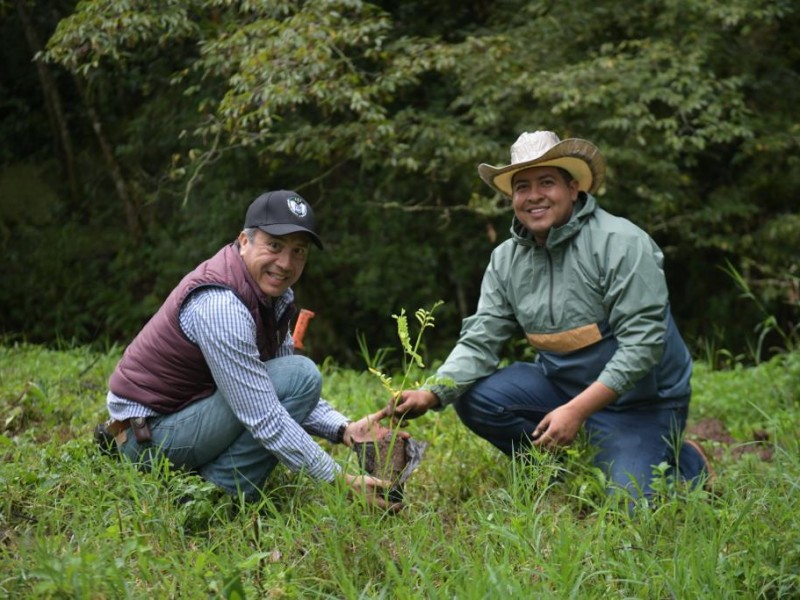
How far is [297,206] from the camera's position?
3.37 meters

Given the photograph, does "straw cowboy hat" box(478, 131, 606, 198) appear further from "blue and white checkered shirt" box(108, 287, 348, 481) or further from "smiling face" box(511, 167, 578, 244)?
"blue and white checkered shirt" box(108, 287, 348, 481)

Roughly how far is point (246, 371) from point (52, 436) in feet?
4.39

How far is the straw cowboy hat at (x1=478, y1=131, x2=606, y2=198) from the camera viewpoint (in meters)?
3.80

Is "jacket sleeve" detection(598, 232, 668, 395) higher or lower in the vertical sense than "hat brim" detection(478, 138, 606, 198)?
lower

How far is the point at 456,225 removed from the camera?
9.97 meters

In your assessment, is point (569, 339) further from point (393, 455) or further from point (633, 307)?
point (393, 455)

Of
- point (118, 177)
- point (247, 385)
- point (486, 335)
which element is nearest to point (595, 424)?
point (486, 335)

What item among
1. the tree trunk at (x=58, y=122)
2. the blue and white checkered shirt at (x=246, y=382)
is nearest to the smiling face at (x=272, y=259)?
the blue and white checkered shirt at (x=246, y=382)

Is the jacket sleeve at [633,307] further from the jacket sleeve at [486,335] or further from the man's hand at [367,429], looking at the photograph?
the man's hand at [367,429]

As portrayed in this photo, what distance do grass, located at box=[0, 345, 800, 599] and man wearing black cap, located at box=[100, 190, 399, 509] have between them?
0.41ft

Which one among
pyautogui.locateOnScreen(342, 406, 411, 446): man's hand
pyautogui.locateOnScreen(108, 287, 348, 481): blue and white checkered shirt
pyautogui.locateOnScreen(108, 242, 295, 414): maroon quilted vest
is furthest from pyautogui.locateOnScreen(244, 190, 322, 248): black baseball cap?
pyautogui.locateOnScreen(342, 406, 411, 446): man's hand

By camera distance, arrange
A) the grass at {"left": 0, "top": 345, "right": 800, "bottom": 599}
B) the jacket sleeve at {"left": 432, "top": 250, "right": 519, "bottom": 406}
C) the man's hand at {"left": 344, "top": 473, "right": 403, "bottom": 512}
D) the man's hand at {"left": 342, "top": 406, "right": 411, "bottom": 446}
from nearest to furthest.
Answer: the grass at {"left": 0, "top": 345, "right": 800, "bottom": 599} < the man's hand at {"left": 344, "top": 473, "right": 403, "bottom": 512} < the man's hand at {"left": 342, "top": 406, "right": 411, "bottom": 446} < the jacket sleeve at {"left": 432, "top": 250, "right": 519, "bottom": 406}

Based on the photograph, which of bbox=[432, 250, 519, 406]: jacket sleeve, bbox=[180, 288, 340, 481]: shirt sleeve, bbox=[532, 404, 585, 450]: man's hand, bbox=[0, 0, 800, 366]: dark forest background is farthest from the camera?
bbox=[0, 0, 800, 366]: dark forest background

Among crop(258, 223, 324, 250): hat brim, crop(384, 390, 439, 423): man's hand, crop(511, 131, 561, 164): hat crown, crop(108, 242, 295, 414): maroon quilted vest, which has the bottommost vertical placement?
crop(384, 390, 439, 423): man's hand
